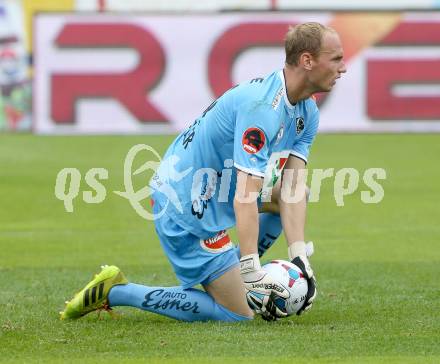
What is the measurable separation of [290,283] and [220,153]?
0.91m

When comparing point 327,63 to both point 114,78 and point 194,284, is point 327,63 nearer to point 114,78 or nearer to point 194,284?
point 194,284

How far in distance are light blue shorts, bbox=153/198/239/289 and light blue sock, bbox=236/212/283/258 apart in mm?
640

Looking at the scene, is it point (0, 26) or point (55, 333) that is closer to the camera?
point (55, 333)

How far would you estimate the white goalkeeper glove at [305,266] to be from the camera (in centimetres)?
739

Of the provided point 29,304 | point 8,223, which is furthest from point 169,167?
point 8,223

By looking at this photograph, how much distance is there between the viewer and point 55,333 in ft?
23.7

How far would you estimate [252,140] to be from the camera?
23.2 ft

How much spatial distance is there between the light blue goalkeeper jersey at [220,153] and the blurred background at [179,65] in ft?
56.2

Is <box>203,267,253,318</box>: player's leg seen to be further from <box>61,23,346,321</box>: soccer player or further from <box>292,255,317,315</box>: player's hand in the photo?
<box>292,255,317,315</box>: player's hand

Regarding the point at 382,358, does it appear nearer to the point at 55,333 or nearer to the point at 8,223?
the point at 55,333

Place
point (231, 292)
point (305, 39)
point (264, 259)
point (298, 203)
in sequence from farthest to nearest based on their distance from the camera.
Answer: point (264, 259), point (298, 203), point (231, 292), point (305, 39)

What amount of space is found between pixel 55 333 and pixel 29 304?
1.17 metres

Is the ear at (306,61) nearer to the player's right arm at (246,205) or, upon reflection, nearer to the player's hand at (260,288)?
the player's right arm at (246,205)

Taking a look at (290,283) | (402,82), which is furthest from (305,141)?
(402,82)
